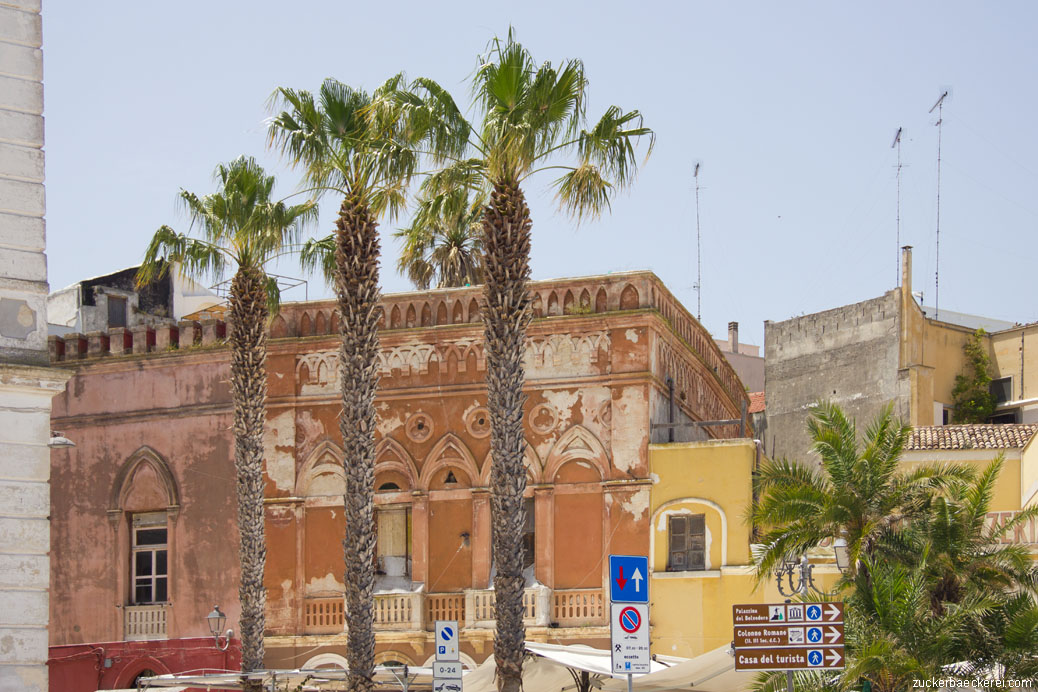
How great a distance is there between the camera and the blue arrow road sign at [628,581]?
13.1 metres

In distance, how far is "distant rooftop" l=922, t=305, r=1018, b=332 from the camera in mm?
42500

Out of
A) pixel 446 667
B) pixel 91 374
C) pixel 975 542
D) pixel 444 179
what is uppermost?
pixel 444 179

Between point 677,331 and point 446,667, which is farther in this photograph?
point 677,331

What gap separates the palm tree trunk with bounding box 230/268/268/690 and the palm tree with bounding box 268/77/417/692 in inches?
92.7

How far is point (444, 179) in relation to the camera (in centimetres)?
2159

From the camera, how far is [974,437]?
30.1 m

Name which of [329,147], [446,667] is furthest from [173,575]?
[446,667]

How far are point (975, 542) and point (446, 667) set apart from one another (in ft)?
22.7

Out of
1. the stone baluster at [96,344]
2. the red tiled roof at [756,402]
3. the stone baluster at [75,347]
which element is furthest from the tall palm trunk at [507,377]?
the red tiled roof at [756,402]

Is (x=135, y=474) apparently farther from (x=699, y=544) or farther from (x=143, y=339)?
(x=699, y=544)

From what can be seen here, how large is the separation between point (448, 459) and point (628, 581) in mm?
13506

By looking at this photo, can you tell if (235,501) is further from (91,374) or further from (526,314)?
(526,314)

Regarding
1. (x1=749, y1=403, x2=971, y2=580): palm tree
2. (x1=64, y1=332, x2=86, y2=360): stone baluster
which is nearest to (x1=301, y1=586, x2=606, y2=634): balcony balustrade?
(x1=749, y1=403, x2=971, y2=580): palm tree

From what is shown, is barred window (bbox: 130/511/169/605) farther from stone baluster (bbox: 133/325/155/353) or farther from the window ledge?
the window ledge
